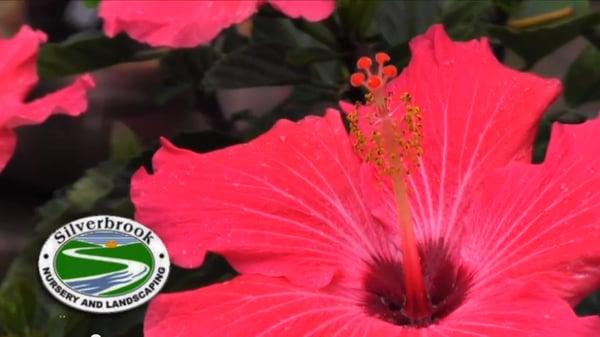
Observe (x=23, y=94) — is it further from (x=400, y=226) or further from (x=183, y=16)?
(x=400, y=226)

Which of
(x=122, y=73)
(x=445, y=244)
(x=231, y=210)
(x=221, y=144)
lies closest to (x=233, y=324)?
(x=231, y=210)

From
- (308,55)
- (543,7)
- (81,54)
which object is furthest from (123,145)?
(543,7)

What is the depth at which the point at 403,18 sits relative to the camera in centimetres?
102

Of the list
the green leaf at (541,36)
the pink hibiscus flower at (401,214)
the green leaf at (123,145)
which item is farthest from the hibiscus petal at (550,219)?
the green leaf at (123,145)

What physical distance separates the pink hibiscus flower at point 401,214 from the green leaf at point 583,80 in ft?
1.18

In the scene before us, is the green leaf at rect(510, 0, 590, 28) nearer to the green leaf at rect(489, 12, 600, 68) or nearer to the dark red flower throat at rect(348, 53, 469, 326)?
the green leaf at rect(489, 12, 600, 68)

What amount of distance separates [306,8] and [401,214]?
16cm

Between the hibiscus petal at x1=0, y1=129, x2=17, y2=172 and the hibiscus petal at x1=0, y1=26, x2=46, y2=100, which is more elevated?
the hibiscus petal at x1=0, y1=129, x2=17, y2=172

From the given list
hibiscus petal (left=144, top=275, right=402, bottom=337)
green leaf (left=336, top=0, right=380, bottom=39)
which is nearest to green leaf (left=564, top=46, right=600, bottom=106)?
green leaf (left=336, top=0, right=380, bottom=39)

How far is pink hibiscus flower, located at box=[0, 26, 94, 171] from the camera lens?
28.0 inches

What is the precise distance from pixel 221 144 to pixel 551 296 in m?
0.44

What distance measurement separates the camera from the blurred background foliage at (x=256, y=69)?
79 centimetres

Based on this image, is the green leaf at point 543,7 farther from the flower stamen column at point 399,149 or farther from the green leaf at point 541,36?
the flower stamen column at point 399,149

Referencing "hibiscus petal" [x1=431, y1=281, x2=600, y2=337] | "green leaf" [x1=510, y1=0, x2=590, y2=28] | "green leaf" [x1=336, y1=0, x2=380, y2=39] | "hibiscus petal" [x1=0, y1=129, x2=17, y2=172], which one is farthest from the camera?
"green leaf" [x1=510, y1=0, x2=590, y2=28]
